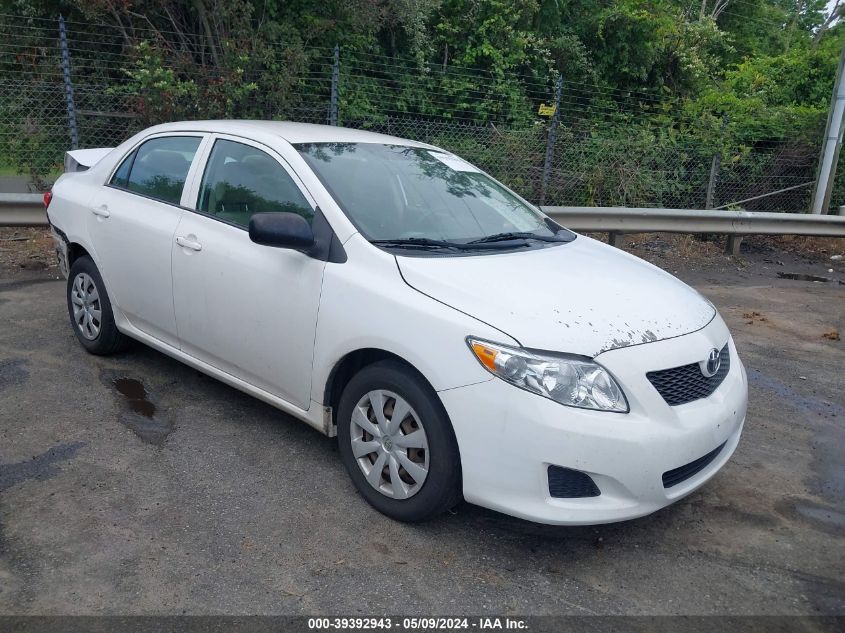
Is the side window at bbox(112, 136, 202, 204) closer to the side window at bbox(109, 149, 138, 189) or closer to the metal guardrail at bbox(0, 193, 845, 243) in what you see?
the side window at bbox(109, 149, 138, 189)

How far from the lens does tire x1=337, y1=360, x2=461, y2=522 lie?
3.11 meters

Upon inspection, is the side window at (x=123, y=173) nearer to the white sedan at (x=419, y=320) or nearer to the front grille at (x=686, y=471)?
the white sedan at (x=419, y=320)

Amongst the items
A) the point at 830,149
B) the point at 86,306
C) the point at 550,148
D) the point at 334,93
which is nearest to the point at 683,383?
the point at 86,306

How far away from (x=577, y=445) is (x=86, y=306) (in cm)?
371

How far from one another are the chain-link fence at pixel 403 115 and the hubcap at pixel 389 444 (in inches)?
272

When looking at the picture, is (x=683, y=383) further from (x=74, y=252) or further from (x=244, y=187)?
(x=74, y=252)

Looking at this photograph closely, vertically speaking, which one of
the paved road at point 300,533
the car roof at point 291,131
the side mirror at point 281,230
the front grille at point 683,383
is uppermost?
the car roof at point 291,131

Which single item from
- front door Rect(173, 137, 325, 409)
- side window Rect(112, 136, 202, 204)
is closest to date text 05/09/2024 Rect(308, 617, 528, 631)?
front door Rect(173, 137, 325, 409)

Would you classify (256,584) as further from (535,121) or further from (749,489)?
(535,121)

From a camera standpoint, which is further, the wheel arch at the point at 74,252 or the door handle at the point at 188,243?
the wheel arch at the point at 74,252

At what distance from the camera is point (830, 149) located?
449 inches

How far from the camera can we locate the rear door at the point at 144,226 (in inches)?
174

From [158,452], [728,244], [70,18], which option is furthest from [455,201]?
[70,18]

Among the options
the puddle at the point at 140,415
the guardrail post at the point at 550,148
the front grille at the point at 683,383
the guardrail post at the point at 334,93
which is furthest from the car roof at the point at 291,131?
the guardrail post at the point at 550,148
